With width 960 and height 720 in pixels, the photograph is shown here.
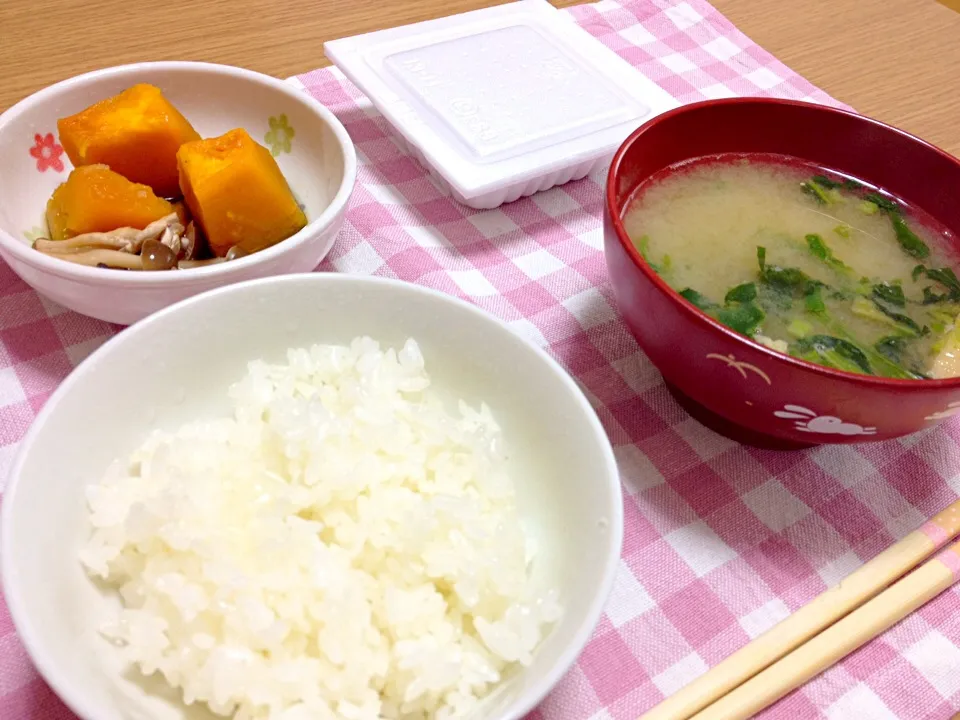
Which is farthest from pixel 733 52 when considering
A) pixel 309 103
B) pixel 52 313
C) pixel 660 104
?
pixel 52 313

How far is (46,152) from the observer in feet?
4.80

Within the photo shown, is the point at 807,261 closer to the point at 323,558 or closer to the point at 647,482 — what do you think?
the point at 647,482

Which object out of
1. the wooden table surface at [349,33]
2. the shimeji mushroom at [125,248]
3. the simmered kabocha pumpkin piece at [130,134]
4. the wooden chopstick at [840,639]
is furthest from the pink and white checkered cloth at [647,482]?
the wooden table surface at [349,33]

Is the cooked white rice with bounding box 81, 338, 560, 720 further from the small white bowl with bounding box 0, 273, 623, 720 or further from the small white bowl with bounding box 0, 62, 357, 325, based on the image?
the small white bowl with bounding box 0, 62, 357, 325

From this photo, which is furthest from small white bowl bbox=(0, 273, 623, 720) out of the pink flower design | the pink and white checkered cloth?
the pink flower design

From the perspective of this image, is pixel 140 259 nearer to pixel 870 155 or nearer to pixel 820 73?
pixel 870 155

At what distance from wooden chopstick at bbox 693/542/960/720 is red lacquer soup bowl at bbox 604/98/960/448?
217mm

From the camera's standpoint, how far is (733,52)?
2357 millimetres

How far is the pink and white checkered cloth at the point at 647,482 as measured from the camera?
1.01 meters

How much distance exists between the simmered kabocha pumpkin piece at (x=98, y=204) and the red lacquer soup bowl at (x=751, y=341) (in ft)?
2.78

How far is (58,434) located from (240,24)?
66.6 inches

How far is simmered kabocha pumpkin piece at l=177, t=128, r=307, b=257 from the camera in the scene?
1.30 metres

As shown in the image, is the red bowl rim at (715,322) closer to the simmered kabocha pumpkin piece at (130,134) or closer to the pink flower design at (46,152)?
the simmered kabocha pumpkin piece at (130,134)

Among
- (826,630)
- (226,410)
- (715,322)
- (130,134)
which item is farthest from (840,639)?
(130,134)
